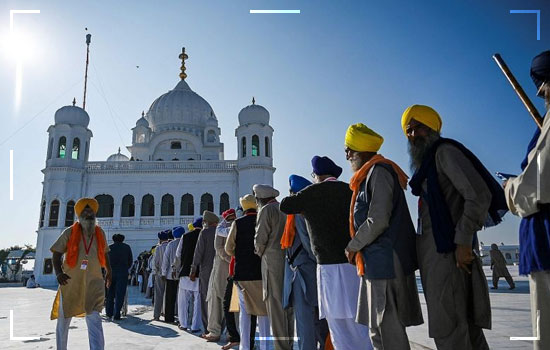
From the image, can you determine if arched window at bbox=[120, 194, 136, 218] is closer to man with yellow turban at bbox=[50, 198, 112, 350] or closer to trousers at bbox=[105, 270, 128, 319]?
trousers at bbox=[105, 270, 128, 319]

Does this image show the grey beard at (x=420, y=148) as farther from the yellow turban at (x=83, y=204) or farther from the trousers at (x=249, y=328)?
the yellow turban at (x=83, y=204)

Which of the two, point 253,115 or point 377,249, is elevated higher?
point 253,115

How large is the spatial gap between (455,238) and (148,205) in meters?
27.0

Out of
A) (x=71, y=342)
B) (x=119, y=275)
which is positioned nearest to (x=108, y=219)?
(x=119, y=275)

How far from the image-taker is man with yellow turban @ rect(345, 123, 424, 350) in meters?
2.45

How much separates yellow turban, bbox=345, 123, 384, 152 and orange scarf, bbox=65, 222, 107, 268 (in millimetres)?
2782

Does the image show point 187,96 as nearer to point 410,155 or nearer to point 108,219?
point 108,219

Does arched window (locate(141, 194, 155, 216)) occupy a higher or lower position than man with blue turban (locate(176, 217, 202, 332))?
higher

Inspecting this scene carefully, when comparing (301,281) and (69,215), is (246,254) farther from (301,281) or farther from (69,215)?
(69,215)

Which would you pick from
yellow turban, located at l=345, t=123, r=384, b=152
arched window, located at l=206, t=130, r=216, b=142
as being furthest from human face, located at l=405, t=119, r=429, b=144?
arched window, located at l=206, t=130, r=216, b=142

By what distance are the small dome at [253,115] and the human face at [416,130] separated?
2643cm

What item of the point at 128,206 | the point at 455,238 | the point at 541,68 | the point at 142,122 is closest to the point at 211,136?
the point at 142,122

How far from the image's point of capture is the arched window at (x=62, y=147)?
27.4 metres

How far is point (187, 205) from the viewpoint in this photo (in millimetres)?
27391
